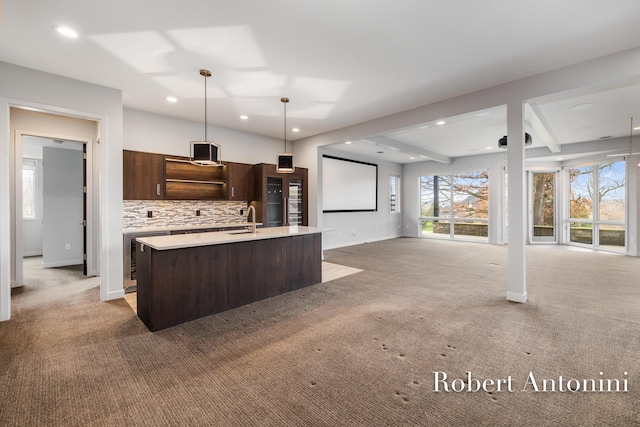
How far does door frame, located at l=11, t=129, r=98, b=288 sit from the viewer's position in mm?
4219

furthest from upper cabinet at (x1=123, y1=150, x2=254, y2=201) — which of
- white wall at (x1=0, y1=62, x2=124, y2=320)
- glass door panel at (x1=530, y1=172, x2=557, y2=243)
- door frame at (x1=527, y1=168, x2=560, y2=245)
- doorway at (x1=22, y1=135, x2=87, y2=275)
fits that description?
glass door panel at (x1=530, y1=172, x2=557, y2=243)

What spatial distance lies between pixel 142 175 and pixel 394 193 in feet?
27.3

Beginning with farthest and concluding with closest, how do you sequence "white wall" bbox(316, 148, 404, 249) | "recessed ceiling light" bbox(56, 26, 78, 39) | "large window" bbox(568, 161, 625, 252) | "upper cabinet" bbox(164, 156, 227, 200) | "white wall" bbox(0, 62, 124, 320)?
"white wall" bbox(316, 148, 404, 249)
"large window" bbox(568, 161, 625, 252)
"upper cabinet" bbox(164, 156, 227, 200)
"white wall" bbox(0, 62, 124, 320)
"recessed ceiling light" bbox(56, 26, 78, 39)

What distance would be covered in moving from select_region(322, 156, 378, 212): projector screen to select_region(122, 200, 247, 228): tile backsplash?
263cm

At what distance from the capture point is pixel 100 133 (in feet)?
12.2

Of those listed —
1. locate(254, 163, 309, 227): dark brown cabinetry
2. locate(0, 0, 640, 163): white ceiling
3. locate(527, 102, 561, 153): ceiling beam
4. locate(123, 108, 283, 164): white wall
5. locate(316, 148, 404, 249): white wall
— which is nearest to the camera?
locate(0, 0, 640, 163): white ceiling

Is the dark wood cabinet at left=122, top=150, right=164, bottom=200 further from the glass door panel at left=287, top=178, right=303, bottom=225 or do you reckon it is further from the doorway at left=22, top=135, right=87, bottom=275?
the glass door panel at left=287, top=178, right=303, bottom=225

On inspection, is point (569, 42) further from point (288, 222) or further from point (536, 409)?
point (288, 222)

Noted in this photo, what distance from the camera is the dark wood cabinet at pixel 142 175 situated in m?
4.41

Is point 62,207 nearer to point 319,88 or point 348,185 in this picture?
point 319,88

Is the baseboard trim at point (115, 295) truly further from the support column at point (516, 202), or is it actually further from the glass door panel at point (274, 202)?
the support column at point (516, 202)

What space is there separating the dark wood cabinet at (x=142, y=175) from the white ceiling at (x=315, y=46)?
0.82m

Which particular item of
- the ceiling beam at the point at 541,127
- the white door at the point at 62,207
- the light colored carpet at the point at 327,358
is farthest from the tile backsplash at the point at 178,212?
the ceiling beam at the point at 541,127

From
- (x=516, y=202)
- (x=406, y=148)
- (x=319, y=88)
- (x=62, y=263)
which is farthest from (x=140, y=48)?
(x=406, y=148)
